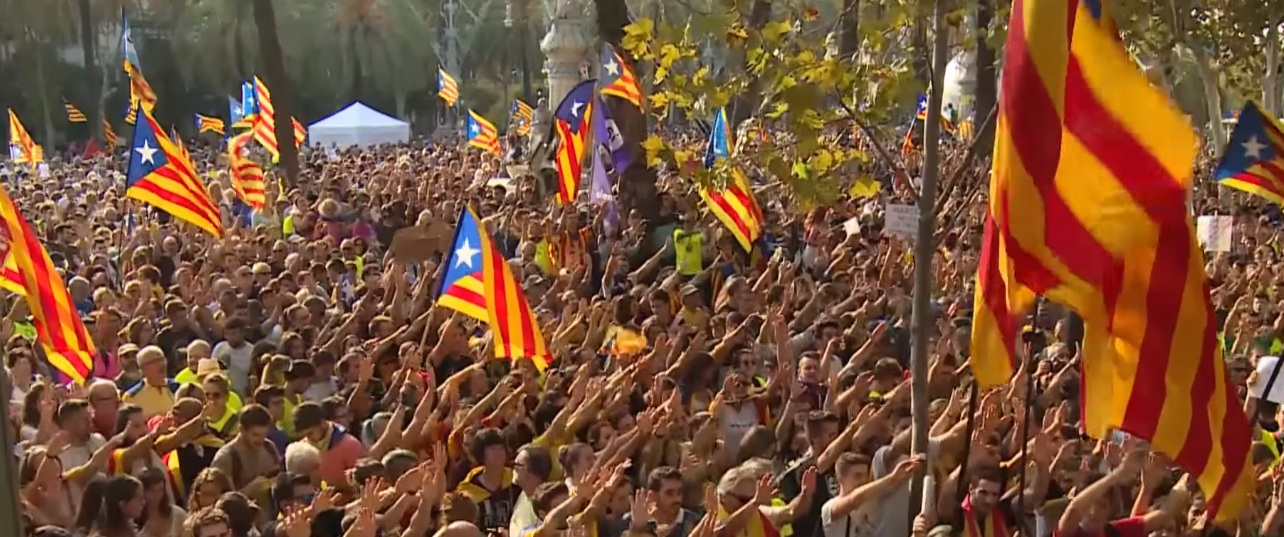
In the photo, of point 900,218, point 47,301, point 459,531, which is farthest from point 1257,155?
point 47,301

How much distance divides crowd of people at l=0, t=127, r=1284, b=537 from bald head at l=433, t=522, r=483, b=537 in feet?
0.03

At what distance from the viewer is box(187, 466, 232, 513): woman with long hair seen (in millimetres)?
6129

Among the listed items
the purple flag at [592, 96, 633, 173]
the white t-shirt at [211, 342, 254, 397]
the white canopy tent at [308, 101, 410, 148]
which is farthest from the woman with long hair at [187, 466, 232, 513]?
the white canopy tent at [308, 101, 410, 148]

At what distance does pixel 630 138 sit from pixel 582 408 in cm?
894

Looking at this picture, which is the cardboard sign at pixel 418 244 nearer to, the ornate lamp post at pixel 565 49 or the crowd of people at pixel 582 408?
the crowd of people at pixel 582 408

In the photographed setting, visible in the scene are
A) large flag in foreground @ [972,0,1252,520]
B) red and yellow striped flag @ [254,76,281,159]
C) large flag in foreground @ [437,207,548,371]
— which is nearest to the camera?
large flag in foreground @ [972,0,1252,520]

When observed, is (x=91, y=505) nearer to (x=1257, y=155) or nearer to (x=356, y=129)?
(x=1257, y=155)

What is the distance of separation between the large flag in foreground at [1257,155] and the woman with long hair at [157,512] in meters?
7.94

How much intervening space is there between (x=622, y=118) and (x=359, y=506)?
35.1 feet

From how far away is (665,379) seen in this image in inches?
320

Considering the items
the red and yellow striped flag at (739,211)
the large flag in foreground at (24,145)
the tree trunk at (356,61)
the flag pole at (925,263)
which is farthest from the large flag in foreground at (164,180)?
the tree trunk at (356,61)

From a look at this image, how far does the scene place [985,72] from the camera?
15695 millimetres

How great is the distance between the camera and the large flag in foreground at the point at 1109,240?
435 centimetres

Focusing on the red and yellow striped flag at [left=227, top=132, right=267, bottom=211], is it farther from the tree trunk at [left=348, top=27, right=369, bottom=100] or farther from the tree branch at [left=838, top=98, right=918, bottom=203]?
the tree trunk at [left=348, top=27, right=369, bottom=100]
